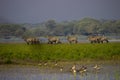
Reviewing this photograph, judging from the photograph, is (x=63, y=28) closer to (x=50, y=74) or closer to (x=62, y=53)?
(x=62, y=53)

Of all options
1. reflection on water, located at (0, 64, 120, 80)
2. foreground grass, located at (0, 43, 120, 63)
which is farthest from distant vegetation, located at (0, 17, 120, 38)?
reflection on water, located at (0, 64, 120, 80)

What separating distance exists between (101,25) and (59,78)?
20.5 metres

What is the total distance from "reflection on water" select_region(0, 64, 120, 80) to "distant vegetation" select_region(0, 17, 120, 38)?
46.4ft

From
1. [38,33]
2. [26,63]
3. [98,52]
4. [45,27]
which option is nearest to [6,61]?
[26,63]

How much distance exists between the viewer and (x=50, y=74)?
1333 cm

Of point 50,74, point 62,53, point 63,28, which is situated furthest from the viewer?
point 63,28

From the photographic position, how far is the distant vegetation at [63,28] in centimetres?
2978

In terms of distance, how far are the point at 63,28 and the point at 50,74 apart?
21.4 meters

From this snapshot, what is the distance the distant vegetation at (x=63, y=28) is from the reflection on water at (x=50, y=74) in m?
14.1

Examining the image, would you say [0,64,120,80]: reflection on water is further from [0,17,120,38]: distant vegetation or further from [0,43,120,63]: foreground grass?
[0,17,120,38]: distant vegetation

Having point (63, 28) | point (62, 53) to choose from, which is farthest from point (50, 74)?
point (63, 28)

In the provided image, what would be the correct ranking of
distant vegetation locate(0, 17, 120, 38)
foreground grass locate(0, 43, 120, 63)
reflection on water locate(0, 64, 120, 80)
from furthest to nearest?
distant vegetation locate(0, 17, 120, 38), foreground grass locate(0, 43, 120, 63), reflection on water locate(0, 64, 120, 80)

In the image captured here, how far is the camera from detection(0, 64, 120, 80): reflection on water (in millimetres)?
12363

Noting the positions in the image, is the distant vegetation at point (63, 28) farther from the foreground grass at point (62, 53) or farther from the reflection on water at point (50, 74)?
the reflection on water at point (50, 74)
